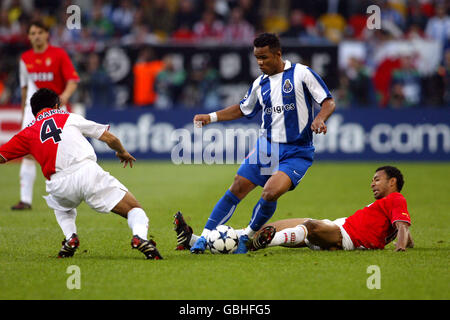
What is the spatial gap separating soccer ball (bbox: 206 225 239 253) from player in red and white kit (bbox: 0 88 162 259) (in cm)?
69

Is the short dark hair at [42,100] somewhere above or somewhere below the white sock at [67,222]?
above

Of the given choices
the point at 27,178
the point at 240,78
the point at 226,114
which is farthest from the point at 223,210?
the point at 240,78

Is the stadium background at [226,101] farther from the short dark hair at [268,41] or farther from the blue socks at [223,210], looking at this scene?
the short dark hair at [268,41]

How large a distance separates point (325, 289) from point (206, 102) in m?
14.9

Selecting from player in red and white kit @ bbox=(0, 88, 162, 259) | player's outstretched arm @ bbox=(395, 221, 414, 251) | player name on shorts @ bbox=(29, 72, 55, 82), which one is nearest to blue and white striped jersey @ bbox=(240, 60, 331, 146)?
player's outstretched arm @ bbox=(395, 221, 414, 251)

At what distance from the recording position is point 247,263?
6484 mm

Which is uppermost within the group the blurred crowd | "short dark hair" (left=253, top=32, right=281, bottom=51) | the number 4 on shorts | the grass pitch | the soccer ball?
the blurred crowd

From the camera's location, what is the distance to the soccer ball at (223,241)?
707 centimetres

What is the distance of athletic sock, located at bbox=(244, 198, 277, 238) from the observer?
716 centimetres

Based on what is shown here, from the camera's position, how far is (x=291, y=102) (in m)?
7.42

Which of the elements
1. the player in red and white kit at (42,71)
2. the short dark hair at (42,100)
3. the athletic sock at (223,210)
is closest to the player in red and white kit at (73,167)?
the short dark hair at (42,100)

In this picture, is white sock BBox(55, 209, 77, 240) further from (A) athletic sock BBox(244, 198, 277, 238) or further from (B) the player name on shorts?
(B) the player name on shorts

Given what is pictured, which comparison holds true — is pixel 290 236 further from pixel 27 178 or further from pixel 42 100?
pixel 27 178

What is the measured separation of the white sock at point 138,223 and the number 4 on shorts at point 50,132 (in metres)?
0.97
